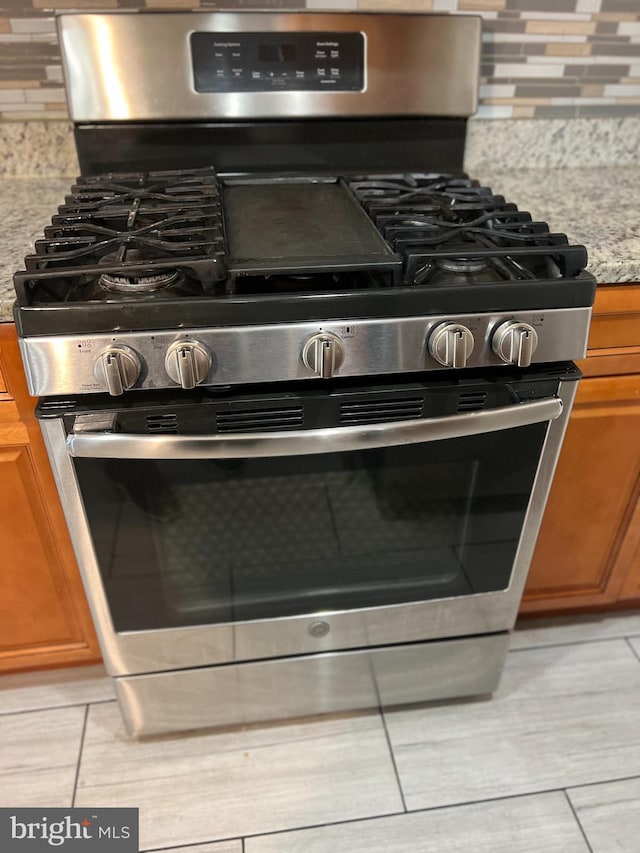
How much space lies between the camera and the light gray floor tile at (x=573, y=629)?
156 centimetres

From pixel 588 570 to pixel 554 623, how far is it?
0.23 m

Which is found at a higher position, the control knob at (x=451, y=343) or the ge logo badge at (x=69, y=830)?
the control knob at (x=451, y=343)

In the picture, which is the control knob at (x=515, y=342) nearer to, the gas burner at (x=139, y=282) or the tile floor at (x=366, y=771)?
the gas burner at (x=139, y=282)

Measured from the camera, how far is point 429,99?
1.34 metres

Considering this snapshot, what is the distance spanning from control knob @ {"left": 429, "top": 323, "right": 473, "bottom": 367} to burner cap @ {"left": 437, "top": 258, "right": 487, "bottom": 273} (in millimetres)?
113

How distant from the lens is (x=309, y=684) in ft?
4.26

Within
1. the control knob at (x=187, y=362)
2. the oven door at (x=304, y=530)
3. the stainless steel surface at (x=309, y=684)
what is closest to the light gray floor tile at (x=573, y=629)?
the stainless steel surface at (x=309, y=684)

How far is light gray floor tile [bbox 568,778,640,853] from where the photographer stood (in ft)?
3.92

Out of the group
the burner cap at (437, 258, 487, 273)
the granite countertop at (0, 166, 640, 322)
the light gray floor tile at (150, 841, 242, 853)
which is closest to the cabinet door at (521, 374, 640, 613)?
the granite countertop at (0, 166, 640, 322)

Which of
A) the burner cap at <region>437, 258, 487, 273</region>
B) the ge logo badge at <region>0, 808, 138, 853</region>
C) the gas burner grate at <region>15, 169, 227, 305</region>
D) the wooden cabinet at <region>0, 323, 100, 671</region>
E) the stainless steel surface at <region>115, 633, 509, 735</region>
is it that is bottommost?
the ge logo badge at <region>0, 808, 138, 853</region>

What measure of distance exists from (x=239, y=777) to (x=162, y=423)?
2.49 ft

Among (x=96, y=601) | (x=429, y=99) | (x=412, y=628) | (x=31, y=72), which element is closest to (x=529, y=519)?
(x=412, y=628)

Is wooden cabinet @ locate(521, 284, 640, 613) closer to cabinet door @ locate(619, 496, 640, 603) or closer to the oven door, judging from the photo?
cabinet door @ locate(619, 496, 640, 603)

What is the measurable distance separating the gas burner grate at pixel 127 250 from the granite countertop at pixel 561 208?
0.08 metres
